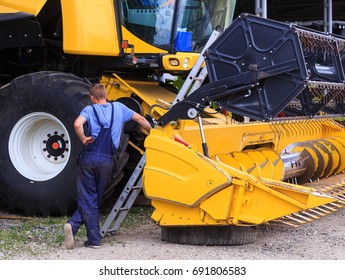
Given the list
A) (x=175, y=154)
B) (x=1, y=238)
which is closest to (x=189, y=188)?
(x=175, y=154)

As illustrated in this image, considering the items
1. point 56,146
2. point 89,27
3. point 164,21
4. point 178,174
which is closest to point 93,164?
point 178,174

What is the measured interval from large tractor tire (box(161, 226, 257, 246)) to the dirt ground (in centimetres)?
5

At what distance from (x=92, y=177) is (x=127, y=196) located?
0.49 m

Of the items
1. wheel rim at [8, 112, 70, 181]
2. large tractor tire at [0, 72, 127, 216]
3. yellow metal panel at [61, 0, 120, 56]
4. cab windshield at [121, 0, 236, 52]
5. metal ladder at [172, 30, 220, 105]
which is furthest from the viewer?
cab windshield at [121, 0, 236, 52]

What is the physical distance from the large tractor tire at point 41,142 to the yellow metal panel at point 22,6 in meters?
0.79

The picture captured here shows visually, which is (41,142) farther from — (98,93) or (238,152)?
(238,152)

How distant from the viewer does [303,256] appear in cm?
488

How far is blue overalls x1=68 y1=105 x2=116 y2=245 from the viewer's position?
16.4ft

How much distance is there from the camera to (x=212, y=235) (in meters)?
5.09

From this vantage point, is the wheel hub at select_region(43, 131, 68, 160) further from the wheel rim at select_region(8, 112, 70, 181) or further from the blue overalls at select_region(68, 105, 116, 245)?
the blue overalls at select_region(68, 105, 116, 245)

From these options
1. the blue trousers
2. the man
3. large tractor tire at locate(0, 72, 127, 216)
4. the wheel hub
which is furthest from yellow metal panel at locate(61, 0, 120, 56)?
the blue trousers

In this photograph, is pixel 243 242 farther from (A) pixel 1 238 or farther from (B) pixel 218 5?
(B) pixel 218 5

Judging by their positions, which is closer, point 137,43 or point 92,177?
point 92,177

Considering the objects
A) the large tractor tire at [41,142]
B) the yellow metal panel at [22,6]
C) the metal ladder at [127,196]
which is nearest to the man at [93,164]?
the metal ladder at [127,196]
